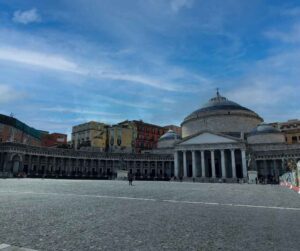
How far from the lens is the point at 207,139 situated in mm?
64750

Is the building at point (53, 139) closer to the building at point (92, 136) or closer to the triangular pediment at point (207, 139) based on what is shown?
the building at point (92, 136)

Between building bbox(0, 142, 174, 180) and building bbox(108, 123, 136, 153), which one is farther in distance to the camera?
building bbox(108, 123, 136, 153)

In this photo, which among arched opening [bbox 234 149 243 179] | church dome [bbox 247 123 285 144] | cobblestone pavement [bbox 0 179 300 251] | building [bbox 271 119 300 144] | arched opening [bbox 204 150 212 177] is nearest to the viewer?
cobblestone pavement [bbox 0 179 300 251]

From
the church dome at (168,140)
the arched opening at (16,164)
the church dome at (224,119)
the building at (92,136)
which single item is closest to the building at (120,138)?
the building at (92,136)

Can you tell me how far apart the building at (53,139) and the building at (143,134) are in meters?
22.9

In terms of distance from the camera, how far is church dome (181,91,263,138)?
253ft

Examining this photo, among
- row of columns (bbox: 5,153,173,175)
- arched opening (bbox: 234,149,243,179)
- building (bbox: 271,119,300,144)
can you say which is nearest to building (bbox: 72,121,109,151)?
row of columns (bbox: 5,153,173,175)

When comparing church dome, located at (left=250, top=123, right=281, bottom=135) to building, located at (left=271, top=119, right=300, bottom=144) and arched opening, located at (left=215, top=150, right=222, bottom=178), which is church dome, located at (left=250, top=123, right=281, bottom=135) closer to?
arched opening, located at (left=215, top=150, right=222, bottom=178)

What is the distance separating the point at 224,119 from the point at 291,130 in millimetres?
27309

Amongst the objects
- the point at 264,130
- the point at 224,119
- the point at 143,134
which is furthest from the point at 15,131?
the point at 264,130

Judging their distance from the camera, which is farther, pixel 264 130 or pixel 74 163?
pixel 74 163

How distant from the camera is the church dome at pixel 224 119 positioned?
77.1 meters

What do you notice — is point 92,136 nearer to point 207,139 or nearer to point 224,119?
point 207,139

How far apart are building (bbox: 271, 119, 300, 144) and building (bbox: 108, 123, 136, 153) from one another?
1982 inches
